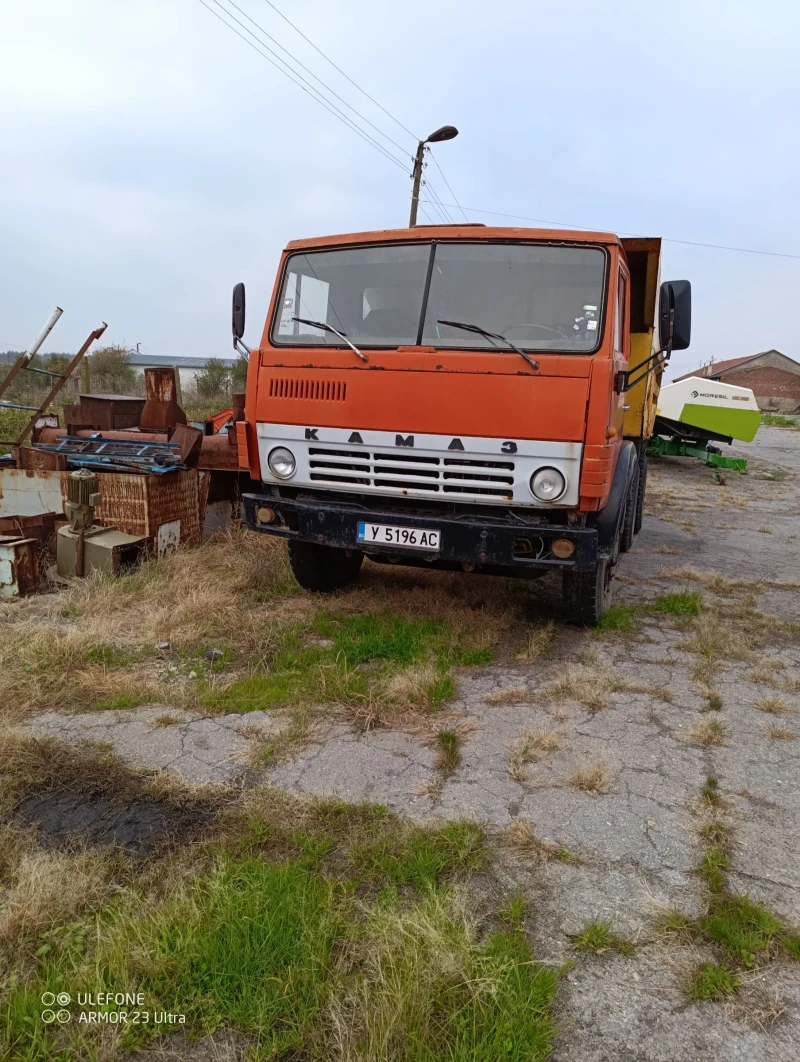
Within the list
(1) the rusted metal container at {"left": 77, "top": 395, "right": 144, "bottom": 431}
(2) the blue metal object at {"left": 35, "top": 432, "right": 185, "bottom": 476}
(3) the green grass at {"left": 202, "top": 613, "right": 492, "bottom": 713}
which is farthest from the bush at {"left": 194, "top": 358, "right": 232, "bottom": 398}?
(3) the green grass at {"left": 202, "top": 613, "right": 492, "bottom": 713}

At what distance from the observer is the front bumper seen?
12.3ft

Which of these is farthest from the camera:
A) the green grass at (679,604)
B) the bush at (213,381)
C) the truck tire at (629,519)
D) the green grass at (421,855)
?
the bush at (213,381)

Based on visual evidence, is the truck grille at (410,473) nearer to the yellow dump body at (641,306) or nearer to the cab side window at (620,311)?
the cab side window at (620,311)

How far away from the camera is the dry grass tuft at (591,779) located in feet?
9.35

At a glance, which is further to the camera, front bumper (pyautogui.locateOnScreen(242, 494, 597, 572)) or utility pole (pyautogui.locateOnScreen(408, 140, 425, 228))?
utility pole (pyautogui.locateOnScreen(408, 140, 425, 228))

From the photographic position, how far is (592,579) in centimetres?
438

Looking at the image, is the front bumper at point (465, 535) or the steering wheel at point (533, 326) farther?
the steering wheel at point (533, 326)

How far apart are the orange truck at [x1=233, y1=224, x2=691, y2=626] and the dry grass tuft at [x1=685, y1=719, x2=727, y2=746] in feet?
3.15

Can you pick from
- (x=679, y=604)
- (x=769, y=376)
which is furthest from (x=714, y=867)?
(x=769, y=376)

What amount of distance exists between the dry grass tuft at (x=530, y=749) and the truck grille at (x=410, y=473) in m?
1.23

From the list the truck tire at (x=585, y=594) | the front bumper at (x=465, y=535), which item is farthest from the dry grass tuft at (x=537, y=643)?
the front bumper at (x=465, y=535)

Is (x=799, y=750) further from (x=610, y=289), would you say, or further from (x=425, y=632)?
(x=610, y=289)

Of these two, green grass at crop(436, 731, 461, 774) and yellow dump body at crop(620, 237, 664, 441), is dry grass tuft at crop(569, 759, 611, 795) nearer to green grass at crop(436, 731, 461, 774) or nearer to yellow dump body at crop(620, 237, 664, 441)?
green grass at crop(436, 731, 461, 774)

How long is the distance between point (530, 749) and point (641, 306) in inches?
168
